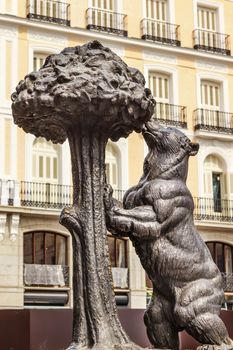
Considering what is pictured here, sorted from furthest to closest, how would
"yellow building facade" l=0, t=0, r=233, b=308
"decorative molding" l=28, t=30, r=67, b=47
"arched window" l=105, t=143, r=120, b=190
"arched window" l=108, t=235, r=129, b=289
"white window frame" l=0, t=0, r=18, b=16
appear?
"arched window" l=105, t=143, r=120, b=190
"decorative molding" l=28, t=30, r=67, b=47
"white window frame" l=0, t=0, r=18, b=16
"arched window" l=108, t=235, r=129, b=289
"yellow building facade" l=0, t=0, r=233, b=308

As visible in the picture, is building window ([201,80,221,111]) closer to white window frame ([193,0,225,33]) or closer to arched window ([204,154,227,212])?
arched window ([204,154,227,212])

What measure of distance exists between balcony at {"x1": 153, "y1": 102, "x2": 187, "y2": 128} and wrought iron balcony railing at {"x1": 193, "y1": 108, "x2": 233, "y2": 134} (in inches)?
18.7

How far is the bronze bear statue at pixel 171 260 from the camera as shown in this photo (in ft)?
16.2

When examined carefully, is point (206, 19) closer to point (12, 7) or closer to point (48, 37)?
point (48, 37)

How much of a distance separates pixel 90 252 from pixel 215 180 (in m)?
19.5

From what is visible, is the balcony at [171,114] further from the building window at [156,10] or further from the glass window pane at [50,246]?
the glass window pane at [50,246]

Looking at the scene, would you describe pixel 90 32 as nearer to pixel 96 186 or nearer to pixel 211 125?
pixel 211 125

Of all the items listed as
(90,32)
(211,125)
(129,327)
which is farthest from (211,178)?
(129,327)

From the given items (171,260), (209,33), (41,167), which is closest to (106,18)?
(209,33)

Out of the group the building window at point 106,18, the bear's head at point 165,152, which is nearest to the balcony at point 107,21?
the building window at point 106,18

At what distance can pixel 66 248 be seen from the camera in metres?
21.2

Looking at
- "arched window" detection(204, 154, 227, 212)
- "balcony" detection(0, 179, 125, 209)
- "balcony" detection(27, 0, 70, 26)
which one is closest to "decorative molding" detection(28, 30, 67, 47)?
"balcony" detection(27, 0, 70, 26)

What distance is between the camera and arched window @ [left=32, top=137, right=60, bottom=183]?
21.2m

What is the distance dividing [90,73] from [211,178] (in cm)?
1931
